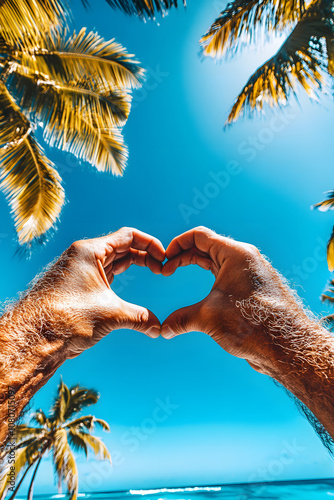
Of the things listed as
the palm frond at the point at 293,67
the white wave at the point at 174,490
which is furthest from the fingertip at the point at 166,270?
the white wave at the point at 174,490

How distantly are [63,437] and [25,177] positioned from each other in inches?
418

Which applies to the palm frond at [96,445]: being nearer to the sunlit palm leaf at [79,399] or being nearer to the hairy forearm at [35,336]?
the sunlit palm leaf at [79,399]

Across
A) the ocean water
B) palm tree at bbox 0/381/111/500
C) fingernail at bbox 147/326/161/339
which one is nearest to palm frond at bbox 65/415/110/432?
palm tree at bbox 0/381/111/500

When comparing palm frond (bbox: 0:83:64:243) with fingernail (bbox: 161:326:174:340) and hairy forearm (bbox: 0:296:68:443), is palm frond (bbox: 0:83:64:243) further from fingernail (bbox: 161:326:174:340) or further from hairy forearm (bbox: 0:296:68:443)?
fingernail (bbox: 161:326:174:340)

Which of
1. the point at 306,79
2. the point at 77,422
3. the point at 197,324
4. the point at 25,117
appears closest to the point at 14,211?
the point at 25,117

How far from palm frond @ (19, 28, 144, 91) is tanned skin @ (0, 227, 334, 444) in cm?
387

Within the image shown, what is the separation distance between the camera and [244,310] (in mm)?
1666

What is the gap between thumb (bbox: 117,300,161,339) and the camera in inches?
74.9

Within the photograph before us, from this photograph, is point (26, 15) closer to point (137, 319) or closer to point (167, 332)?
point (137, 319)

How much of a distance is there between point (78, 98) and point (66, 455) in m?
11.6

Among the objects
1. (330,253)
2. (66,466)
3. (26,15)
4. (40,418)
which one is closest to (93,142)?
(26,15)

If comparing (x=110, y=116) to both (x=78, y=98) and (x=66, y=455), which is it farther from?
(x=66, y=455)

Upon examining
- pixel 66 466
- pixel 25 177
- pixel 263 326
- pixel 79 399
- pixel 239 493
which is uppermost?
pixel 25 177

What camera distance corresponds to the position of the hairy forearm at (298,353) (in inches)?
50.4
